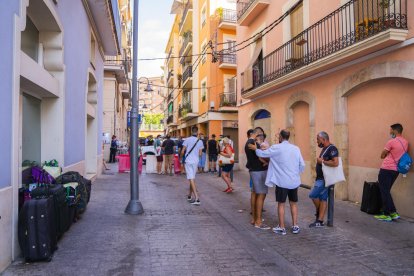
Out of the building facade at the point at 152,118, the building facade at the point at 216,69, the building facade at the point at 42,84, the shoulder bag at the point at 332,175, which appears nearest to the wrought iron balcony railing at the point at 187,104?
the building facade at the point at 216,69

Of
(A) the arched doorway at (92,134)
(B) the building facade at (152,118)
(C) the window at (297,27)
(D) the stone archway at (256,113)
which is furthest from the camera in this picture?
(B) the building facade at (152,118)

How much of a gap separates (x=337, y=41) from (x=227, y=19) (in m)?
16.0

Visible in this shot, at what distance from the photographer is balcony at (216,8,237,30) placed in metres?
24.4

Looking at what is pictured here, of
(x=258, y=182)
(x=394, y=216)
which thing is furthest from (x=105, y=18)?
Result: (x=394, y=216)

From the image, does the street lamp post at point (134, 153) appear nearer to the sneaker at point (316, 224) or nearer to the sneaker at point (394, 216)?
the sneaker at point (316, 224)

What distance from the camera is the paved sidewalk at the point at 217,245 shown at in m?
4.45

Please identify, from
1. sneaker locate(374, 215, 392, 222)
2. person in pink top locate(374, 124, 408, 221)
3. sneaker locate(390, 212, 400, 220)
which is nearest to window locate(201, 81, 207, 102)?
person in pink top locate(374, 124, 408, 221)

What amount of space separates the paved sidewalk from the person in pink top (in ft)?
0.99

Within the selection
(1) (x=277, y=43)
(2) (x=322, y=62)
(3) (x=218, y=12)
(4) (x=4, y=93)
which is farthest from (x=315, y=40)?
(3) (x=218, y=12)

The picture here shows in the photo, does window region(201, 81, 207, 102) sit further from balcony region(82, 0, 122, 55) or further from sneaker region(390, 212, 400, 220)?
sneaker region(390, 212, 400, 220)

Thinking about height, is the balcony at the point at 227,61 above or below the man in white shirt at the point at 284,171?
above

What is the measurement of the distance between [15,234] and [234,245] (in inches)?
117

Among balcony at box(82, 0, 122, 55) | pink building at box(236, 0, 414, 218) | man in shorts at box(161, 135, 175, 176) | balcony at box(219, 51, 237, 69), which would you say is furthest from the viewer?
balcony at box(219, 51, 237, 69)

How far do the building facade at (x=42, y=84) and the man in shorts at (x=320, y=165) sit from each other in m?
4.79
